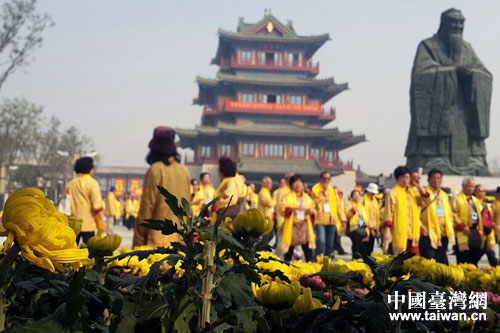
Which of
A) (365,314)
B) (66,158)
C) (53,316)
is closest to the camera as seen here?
(365,314)

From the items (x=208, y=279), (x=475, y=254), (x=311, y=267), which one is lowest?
(x=475, y=254)

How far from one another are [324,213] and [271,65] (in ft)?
112

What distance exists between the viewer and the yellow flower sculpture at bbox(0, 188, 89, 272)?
897 millimetres

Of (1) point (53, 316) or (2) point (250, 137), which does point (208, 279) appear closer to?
(1) point (53, 316)

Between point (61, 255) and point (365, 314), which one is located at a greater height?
point (61, 255)

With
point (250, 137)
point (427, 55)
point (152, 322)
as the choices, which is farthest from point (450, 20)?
point (152, 322)

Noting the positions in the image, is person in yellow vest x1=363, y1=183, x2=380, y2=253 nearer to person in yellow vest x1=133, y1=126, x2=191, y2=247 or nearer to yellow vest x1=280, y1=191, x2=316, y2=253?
yellow vest x1=280, y1=191, x2=316, y2=253

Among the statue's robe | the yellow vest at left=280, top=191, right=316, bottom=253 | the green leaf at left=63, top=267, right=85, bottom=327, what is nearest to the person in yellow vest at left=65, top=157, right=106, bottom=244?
the yellow vest at left=280, top=191, right=316, bottom=253

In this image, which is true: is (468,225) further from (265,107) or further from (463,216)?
(265,107)

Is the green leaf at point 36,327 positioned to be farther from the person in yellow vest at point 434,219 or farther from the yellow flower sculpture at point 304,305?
the person in yellow vest at point 434,219

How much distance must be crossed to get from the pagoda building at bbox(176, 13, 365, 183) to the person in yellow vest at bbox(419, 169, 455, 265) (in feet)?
99.9

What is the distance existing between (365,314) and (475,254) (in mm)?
7723

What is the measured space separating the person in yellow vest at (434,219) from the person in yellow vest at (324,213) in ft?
7.06

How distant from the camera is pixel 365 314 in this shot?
1.27 metres
